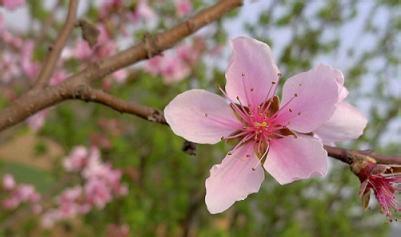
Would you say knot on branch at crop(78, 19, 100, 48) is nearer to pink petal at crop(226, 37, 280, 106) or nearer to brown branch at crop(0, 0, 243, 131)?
brown branch at crop(0, 0, 243, 131)

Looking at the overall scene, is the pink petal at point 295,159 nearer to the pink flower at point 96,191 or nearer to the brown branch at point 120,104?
the brown branch at point 120,104

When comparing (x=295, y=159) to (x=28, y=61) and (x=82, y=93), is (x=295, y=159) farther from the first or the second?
(x=28, y=61)

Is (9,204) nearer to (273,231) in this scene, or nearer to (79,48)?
(79,48)

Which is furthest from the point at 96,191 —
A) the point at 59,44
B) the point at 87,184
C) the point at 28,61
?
the point at 59,44

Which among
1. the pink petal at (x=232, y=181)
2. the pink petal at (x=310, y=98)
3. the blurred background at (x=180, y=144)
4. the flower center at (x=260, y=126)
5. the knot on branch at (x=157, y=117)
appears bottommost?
the blurred background at (x=180, y=144)

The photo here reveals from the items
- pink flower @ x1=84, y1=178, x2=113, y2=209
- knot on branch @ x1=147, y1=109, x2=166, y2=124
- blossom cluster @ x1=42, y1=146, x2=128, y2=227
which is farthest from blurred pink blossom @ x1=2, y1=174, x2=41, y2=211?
knot on branch @ x1=147, y1=109, x2=166, y2=124

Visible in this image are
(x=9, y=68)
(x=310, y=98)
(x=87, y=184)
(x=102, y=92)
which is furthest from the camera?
(x=9, y=68)

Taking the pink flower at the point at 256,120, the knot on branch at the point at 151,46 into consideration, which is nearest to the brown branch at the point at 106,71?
the knot on branch at the point at 151,46
